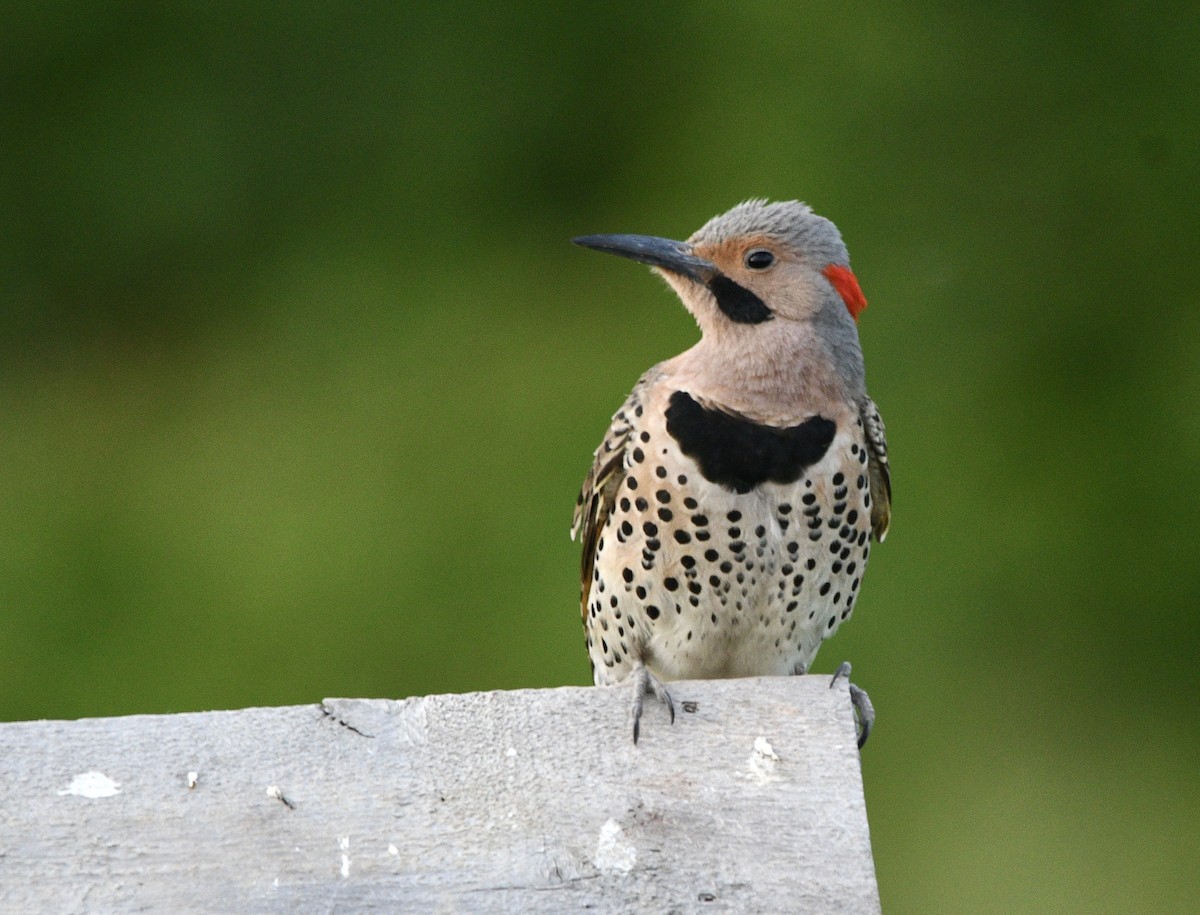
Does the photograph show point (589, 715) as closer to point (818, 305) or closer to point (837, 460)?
point (837, 460)

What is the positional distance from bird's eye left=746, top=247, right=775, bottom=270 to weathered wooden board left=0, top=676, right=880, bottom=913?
818mm

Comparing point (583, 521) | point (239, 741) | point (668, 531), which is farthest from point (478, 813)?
point (583, 521)

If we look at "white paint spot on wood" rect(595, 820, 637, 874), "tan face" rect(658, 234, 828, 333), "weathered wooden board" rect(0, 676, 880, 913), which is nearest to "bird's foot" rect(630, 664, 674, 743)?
"weathered wooden board" rect(0, 676, 880, 913)

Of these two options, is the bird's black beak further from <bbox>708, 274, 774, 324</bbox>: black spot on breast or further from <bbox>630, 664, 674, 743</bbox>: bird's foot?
<bbox>630, 664, 674, 743</bbox>: bird's foot

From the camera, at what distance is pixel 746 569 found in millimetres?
2514

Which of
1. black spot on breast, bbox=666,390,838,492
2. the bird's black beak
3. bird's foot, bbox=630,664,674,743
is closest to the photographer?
bird's foot, bbox=630,664,674,743

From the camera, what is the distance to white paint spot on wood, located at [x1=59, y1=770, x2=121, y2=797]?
1.87 meters

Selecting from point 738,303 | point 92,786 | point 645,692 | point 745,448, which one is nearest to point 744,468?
point 745,448

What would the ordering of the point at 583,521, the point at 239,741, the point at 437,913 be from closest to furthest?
the point at 437,913
the point at 239,741
the point at 583,521

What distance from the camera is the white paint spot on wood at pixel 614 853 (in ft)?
6.01

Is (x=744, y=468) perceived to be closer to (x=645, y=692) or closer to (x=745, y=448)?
(x=745, y=448)

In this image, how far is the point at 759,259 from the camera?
2.62 meters

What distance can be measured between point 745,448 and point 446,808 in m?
0.78

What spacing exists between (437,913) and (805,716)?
444 millimetres
